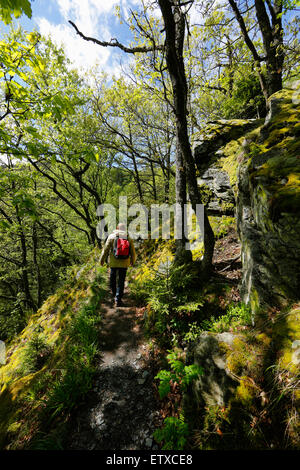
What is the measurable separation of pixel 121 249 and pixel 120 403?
3487 mm

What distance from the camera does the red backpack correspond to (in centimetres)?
557

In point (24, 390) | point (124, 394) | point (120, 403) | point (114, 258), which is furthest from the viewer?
point (114, 258)

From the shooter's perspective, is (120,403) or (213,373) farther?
(120,403)

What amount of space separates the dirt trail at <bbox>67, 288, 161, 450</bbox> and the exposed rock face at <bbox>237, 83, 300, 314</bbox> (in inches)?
95.6

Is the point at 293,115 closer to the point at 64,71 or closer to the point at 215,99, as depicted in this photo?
the point at 215,99

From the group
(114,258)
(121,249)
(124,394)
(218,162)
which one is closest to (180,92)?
(218,162)

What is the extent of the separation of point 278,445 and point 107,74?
55.7ft

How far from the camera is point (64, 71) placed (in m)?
11.2

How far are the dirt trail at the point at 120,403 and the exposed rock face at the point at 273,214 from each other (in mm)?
2428

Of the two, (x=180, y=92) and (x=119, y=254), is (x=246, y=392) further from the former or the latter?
(x=180, y=92)

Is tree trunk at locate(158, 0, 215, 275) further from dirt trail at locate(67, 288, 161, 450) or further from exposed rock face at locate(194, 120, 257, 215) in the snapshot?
dirt trail at locate(67, 288, 161, 450)

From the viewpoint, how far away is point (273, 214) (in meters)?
2.61
